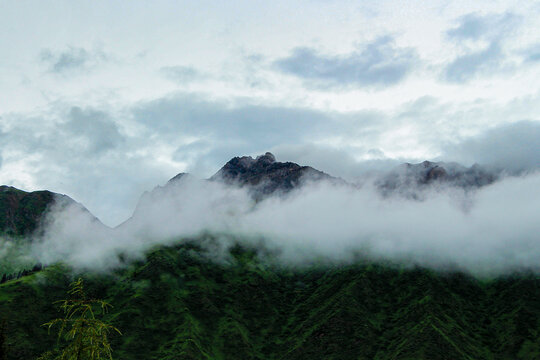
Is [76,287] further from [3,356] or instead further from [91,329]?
[3,356]

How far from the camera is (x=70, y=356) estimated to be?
1252 inches

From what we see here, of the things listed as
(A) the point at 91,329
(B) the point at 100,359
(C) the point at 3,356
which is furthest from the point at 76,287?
(C) the point at 3,356

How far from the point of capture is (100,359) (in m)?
32.4

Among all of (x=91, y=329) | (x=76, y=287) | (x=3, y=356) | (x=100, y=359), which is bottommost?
(x=3, y=356)

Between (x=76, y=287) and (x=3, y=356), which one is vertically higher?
(x=76, y=287)

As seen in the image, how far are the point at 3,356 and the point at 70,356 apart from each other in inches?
3114

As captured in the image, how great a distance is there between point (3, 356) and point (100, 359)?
261 feet

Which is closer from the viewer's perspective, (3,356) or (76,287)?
(76,287)

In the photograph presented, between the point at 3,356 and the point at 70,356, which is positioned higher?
the point at 70,356

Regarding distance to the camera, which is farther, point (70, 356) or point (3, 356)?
point (3, 356)

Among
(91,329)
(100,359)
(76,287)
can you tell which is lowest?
(100,359)

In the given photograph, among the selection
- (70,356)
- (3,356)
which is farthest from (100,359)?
(3,356)

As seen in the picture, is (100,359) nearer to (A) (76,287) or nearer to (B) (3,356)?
(A) (76,287)

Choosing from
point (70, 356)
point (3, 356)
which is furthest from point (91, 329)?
point (3, 356)
